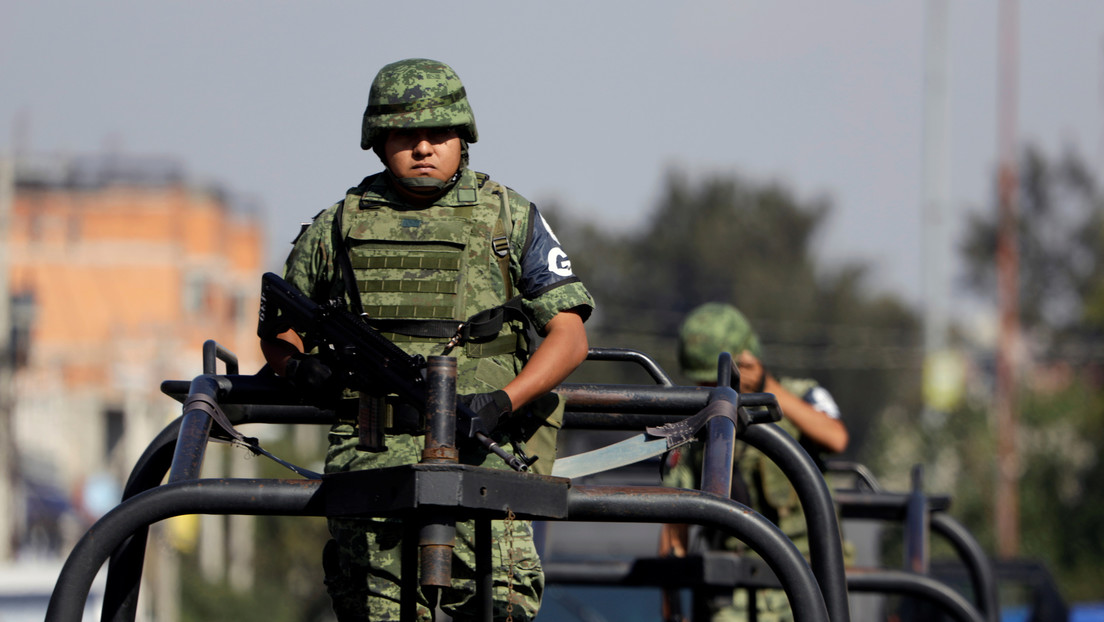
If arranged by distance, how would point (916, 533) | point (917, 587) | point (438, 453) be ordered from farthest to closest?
point (916, 533) < point (917, 587) < point (438, 453)

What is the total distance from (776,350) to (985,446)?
19227mm

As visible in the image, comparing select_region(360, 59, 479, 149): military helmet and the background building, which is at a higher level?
select_region(360, 59, 479, 149): military helmet

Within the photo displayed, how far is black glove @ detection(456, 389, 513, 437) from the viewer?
2701mm

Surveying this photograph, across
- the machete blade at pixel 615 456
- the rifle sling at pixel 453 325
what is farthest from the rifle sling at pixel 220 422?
the machete blade at pixel 615 456

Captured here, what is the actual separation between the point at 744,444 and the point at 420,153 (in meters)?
2.69

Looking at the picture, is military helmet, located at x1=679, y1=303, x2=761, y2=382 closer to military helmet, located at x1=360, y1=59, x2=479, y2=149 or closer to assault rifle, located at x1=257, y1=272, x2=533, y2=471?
military helmet, located at x1=360, y1=59, x2=479, y2=149

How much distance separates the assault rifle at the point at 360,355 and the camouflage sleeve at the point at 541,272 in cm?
28

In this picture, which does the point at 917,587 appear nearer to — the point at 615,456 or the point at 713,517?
the point at 615,456

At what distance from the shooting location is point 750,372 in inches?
212

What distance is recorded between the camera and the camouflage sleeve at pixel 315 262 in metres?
3.30

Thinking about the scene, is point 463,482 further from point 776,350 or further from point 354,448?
point 776,350

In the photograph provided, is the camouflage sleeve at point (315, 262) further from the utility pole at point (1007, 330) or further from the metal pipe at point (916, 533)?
the utility pole at point (1007, 330)

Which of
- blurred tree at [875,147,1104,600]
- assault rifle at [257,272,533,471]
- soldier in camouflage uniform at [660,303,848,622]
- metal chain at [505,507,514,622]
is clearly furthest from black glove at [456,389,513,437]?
blurred tree at [875,147,1104,600]

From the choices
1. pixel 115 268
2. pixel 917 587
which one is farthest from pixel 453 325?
pixel 115 268
